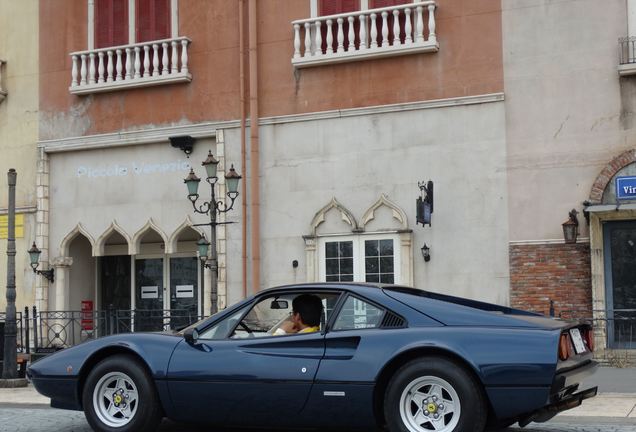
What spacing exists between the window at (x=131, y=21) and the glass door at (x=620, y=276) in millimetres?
9623

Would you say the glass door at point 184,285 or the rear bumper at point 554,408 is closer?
the rear bumper at point 554,408

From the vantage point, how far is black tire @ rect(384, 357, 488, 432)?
23.3 ft

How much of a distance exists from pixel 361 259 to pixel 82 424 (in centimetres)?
832

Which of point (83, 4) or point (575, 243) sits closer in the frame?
point (575, 243)

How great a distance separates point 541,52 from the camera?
16.1 meters

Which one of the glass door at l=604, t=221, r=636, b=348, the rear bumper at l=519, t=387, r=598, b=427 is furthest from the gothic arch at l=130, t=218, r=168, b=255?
Answer: the rear bumper at l=519, t=387, r=598, b=427

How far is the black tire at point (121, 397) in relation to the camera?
8.12 m

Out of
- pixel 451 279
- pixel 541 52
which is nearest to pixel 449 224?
pixel 451 279

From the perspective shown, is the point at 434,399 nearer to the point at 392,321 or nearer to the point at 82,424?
the point at 392,321

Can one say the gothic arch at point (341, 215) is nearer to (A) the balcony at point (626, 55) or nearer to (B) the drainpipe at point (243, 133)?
(B) the drainpipe at point (243, 133)

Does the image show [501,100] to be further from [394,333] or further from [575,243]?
[394,333]

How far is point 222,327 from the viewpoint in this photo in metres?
8.21

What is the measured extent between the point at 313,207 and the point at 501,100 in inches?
159

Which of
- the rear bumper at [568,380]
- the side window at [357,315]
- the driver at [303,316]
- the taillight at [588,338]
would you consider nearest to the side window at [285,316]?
the driver at [303,316]
